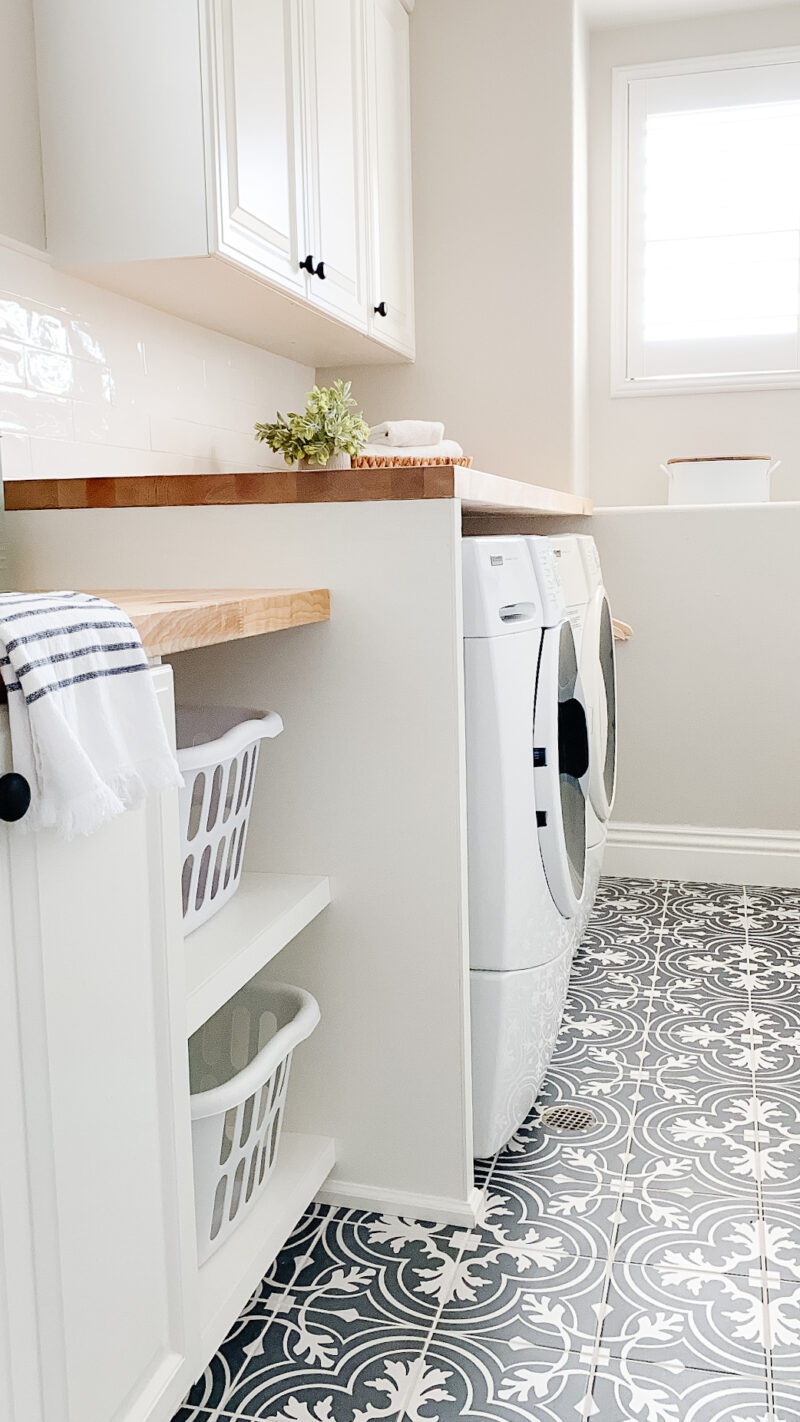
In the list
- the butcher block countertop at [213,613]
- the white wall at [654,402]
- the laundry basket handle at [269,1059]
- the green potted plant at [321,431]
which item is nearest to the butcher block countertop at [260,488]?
the butcher block countertop at [213,613]

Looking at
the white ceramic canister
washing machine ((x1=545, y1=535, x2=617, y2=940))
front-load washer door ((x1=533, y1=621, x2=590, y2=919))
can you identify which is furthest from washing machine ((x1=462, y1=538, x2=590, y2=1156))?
the white ceramic canister

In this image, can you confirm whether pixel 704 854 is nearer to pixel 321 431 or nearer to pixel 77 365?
pixel 321 431

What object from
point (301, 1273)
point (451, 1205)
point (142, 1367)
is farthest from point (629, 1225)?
point (142, 1367)

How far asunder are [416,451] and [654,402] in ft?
4.48

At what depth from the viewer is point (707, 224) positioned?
3469 millimetres

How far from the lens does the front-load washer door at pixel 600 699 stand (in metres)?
2.46

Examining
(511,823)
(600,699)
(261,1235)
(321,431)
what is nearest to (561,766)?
(511,823)

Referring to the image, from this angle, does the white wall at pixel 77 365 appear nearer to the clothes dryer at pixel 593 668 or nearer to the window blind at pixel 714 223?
the clothes dryer at pixel 593 668

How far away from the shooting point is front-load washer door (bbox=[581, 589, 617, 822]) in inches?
96.7

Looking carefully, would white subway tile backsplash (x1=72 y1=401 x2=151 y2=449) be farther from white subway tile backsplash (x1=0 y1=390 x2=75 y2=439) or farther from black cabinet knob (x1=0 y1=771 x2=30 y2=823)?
black cabinet knob (x1=0 y1=771 x2=30 y2=823)

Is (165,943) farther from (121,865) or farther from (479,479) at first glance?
(479,479)

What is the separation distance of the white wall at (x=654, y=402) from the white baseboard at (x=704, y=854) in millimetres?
1030

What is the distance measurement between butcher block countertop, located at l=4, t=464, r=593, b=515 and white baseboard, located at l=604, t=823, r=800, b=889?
1661 millimetres

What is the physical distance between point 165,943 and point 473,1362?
27.2 inches
